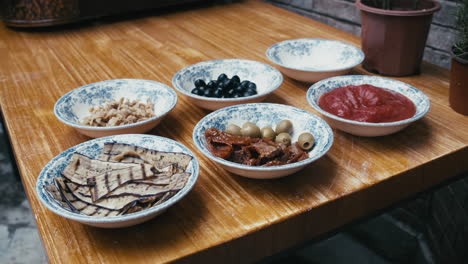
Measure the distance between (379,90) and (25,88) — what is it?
1.02 m

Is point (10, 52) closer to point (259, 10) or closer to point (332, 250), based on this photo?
point (259, 10)

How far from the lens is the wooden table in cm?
74

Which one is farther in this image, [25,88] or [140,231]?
[25,88]

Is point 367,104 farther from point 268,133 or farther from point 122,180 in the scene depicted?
point 122,180

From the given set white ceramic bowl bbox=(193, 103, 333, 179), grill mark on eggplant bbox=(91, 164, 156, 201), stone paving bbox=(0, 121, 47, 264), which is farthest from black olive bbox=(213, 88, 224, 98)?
stone paving bbox=(0, 121, 47, 264)

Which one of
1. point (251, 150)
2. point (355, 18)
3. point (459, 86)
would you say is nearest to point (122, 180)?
point (251, 150)

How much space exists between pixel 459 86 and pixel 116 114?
2.76 ft

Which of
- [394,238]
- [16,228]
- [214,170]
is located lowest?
[16,228]

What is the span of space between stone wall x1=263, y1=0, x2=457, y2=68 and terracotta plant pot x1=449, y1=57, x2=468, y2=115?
13 cm

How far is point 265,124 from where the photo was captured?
1.02 meters

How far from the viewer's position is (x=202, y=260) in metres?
0.72

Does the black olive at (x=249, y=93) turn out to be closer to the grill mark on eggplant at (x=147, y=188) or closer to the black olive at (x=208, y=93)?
the black olive at (x=208, y=93)

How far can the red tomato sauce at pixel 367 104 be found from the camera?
38.9 inches

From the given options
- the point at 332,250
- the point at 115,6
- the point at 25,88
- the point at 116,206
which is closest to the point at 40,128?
the point at 25,88
